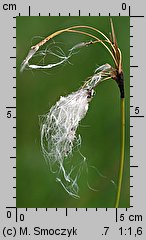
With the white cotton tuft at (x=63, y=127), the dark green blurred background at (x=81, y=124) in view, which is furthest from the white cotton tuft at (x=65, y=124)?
the dark green blurred background at (x=81, y=124)

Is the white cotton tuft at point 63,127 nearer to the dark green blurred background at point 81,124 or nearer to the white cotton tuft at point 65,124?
the white cotton tuft at point 65,124

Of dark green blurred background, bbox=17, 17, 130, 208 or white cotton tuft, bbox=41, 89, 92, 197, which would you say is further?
dark green blurred background, bbox=17, 17, 130, 208

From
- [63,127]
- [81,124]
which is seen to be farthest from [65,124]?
[81,124]

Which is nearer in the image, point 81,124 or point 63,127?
point 63,127

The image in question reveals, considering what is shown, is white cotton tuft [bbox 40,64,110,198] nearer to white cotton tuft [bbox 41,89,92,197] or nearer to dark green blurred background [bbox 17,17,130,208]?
white cotton tuft [bbox 41,89,92,197]

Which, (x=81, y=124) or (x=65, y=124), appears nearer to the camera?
(x=65, y=124)

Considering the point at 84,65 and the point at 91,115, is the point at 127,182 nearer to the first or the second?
the point at 91,115

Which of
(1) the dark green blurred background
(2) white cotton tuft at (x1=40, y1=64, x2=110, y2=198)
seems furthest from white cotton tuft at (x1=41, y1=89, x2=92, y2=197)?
(1) the dark green blurred background

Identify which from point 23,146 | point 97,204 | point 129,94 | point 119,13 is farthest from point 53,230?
point 119,13

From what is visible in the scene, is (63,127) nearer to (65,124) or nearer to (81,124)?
(65,124)
